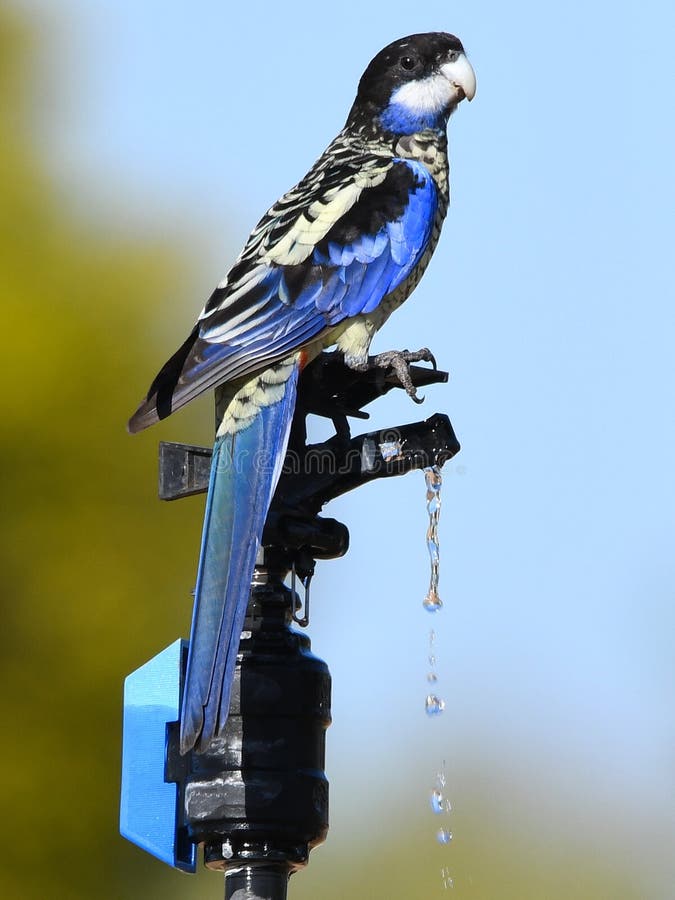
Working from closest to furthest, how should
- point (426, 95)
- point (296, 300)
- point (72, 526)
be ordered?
point (296, 300)
point (426, 95)
point (72, 526)

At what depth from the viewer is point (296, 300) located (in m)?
3.40

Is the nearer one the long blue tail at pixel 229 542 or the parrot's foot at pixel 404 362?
the long blue tail at pixel 229 542

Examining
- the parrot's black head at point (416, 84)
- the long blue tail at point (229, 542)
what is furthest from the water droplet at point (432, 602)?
the parrot's black head at point (416, 84)

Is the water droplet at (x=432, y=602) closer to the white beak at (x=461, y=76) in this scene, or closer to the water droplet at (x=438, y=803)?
the water droplet at (x=438, y=803)

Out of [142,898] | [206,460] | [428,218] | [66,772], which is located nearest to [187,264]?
[66,772]

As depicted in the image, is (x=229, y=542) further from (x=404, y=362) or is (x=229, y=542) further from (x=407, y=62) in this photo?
(x=407, y=62)

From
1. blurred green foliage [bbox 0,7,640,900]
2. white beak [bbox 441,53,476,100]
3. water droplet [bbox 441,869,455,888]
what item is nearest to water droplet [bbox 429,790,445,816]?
water droplet [bbox 441,869,455,888]

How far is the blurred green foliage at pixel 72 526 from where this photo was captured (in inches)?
250

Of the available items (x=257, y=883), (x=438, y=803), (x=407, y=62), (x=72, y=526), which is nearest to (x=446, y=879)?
(x=438, y=803)

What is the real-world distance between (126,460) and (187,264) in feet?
4.00

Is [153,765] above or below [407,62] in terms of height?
below

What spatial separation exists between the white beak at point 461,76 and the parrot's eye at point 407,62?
0.08 metres

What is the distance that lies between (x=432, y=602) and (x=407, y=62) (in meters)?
1.86

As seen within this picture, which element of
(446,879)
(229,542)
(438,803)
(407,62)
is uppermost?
(407,62)
